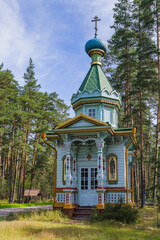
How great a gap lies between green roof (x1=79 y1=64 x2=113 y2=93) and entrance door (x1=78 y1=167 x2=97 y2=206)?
4841mm

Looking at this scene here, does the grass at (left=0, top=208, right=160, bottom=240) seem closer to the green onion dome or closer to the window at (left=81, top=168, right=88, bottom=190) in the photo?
the window at (left=81, top=168, right=88, bottom=190)

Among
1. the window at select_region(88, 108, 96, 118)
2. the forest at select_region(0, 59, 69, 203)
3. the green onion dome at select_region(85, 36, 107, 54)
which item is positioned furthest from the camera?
the forest at select_region(0, 59, 69, 203)

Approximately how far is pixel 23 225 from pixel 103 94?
841cm

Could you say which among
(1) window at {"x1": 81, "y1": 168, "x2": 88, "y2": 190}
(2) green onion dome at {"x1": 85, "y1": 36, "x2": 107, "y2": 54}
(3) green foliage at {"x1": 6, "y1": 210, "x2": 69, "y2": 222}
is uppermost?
(2) green onion dome at {"x1": 85, "y1": 36, "x2": 107, "y2": 54}

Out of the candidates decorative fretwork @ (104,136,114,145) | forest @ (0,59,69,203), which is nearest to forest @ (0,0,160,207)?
forest @ (0,59,69,203)

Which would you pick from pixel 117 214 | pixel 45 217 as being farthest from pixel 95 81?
pixel 45 217

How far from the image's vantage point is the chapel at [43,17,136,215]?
40.5 feet

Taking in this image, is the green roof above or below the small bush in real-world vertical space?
above

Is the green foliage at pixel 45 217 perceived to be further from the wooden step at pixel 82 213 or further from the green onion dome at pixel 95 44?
the green onion dome at pixel 95 44

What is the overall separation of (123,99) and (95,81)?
7.75m

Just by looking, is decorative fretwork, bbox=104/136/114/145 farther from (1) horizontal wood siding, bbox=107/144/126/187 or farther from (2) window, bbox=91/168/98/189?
(2) window, bbox=91/168/98/189

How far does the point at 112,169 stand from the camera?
520 inches

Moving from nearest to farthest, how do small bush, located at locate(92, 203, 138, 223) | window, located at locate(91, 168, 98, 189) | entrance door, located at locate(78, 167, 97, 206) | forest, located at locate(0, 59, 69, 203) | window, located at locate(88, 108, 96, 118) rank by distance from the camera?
→ small bush, located at locate(92, 203, 138, 223) → entrance door, located at locate(78, 167, 97, 206) → window, located at locate(91, 168, 98, 189) → window, located at locate(88, 108, 96, 118) → forest, located at locate(0, 59, 69, 203)

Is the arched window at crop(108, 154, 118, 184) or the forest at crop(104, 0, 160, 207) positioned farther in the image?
the forest at crop(104, 0, 160, 207)
